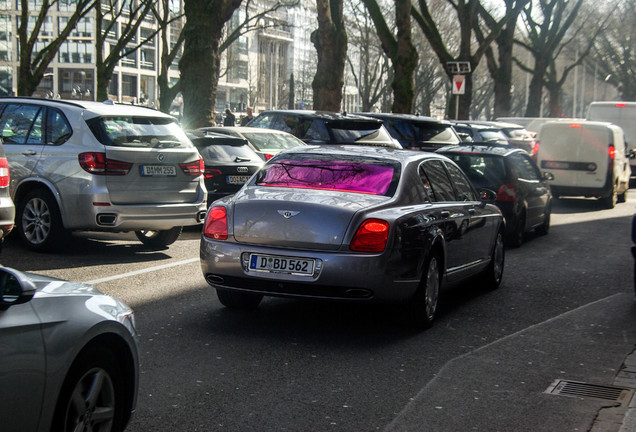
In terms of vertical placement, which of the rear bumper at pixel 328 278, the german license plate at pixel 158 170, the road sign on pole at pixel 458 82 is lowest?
the rear bumper at pixel 328 278

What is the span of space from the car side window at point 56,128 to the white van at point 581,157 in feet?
44.3

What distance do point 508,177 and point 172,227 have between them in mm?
4896

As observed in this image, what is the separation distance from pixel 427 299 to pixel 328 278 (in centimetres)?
113

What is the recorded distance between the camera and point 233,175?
535 inches

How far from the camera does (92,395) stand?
12.8 feet

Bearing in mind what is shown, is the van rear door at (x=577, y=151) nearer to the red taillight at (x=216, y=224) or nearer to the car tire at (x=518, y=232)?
the car tire at (x=518, y=232)

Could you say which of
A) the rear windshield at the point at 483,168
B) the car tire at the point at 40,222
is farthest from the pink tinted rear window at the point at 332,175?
the rear windshield at the point at 483,168

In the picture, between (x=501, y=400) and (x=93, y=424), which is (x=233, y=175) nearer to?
(x=501, y=400)

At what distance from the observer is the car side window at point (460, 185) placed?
28.9 ft

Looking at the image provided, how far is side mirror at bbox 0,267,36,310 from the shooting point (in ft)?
10.8

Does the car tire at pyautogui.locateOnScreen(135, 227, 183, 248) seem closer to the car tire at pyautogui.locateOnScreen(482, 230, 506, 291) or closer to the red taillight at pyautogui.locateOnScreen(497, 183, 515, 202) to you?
the car tire at pyautogui.locateOnScreen(482, 230, 506, 291)

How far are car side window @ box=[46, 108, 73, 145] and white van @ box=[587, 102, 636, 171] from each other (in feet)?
78.8

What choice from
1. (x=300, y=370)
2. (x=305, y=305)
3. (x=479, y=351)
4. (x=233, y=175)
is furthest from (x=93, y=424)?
(x=233, y=175)

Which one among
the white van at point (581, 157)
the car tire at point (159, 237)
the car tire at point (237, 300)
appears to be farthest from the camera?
the white van at point (581, 157)
